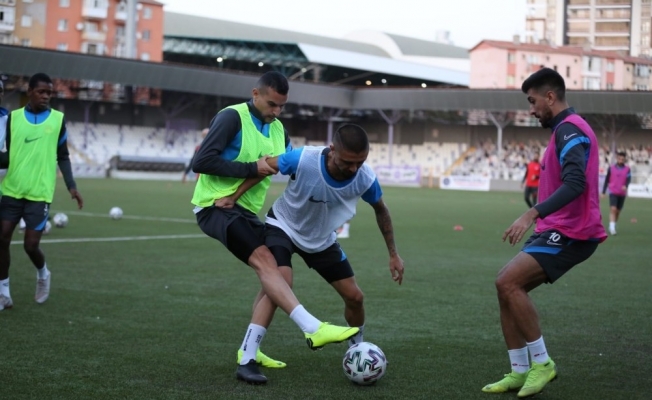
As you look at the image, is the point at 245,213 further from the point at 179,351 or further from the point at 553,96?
the point at 553,96

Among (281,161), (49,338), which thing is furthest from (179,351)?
(281,161)

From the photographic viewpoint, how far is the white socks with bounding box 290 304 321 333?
616cm

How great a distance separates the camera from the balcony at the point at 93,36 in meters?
74.7

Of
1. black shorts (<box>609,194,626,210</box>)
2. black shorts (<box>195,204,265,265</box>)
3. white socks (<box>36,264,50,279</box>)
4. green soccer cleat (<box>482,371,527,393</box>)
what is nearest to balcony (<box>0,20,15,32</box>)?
black shorts (<box>609,194,626,210</box>)

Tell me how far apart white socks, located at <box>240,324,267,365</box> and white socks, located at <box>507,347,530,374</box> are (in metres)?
1.74

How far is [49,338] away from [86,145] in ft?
171

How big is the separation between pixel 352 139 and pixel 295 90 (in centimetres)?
5831

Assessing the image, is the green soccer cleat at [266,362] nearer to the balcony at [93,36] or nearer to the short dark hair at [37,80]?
the short dark hair at [37,80]

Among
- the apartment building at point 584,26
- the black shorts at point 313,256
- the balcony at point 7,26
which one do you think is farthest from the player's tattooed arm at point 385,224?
the balcony at point 7,26

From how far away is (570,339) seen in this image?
27.7 ft

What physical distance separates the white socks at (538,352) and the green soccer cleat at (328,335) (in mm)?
1189

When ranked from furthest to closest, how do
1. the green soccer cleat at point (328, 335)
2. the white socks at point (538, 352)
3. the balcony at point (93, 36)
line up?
the balcony at point (93, 36), the white socks at point (538, 352), the green soccer cleat at point (328, 335)

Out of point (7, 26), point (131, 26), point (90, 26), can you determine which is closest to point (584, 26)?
point (131, 26)

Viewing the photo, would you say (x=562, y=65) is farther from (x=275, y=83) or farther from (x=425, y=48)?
(x=275, y=83)
